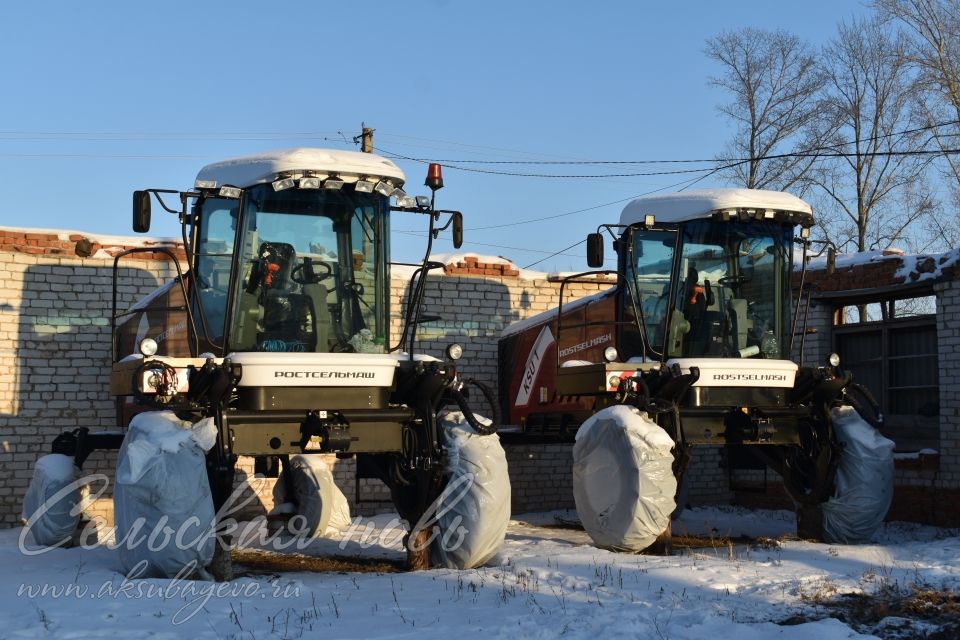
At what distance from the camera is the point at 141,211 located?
806 centimetres

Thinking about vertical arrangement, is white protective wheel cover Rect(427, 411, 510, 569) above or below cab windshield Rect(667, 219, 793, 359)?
below

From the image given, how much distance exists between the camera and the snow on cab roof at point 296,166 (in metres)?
8.40

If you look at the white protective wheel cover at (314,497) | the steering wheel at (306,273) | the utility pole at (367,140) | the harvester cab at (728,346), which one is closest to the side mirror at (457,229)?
the steering wheel at (306,273)

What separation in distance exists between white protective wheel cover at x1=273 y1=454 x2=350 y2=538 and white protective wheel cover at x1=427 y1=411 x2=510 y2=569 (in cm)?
332

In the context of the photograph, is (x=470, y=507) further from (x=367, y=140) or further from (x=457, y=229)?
(x=367, y=140)

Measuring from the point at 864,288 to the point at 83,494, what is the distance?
898cm

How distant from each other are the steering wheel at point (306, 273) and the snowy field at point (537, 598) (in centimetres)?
220

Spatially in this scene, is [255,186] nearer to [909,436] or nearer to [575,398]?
[575,398]

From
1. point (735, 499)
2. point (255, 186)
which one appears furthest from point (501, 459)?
point (735, 499)

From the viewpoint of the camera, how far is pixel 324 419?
8.16 m

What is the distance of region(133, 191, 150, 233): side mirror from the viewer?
804cm

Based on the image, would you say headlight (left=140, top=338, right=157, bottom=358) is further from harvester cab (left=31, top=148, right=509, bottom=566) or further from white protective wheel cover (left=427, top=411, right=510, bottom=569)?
white protective wheel cover (left=427, top=411, right=510, bottom=569)

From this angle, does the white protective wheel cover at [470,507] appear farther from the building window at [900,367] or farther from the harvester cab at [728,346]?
the building window at [900,367]

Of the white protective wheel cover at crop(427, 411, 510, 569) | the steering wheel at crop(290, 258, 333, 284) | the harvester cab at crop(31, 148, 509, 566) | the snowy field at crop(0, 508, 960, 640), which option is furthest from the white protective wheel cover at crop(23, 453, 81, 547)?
the white protective wheel cover at crop(427, 411, 510, 569)
